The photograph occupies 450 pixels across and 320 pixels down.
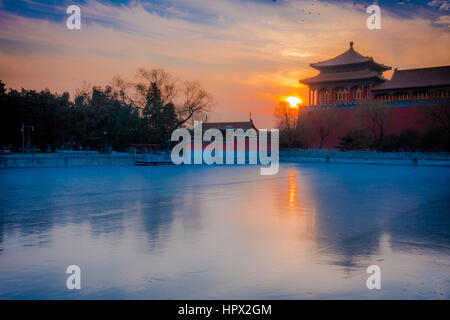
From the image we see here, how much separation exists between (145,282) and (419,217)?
5.65 metres

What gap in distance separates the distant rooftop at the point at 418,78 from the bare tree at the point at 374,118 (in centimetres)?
294

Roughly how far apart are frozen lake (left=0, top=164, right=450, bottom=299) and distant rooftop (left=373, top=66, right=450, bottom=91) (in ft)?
94.2

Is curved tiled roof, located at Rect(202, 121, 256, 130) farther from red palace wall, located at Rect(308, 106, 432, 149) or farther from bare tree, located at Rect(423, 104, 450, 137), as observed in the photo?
bare tree, located at Rect(423, 104, 450, 137)

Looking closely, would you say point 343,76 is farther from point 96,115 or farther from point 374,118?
point 96,115

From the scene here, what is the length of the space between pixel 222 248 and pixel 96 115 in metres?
33.2

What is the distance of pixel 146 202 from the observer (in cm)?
911

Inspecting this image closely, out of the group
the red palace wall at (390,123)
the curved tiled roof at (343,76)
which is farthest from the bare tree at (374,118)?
the curved tiled roof at (343,76)

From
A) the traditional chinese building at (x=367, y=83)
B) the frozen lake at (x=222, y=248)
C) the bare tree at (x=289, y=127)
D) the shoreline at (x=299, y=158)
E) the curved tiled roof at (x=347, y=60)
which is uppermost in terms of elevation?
the curved tiled roof at (x=347, y=60)

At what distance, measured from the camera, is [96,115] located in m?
35.8

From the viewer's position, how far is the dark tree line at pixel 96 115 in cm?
3388

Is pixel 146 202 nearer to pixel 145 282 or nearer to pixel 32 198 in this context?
pixel 32 198

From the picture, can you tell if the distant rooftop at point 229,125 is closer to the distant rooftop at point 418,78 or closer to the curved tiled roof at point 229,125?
the curved tiled roof at point 229,125

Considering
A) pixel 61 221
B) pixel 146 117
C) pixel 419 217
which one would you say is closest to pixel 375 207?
pixel 419 217

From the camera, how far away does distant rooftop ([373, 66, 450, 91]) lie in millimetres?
34122
